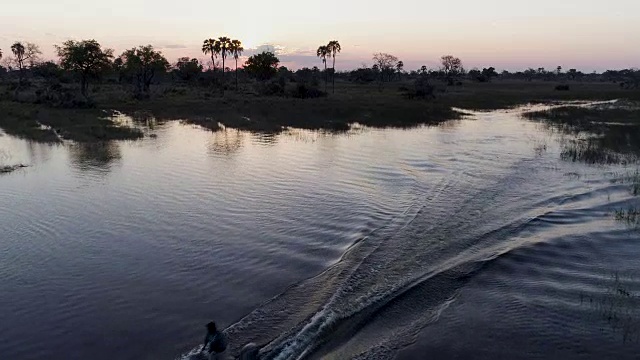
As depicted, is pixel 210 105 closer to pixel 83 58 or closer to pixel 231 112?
pixel 231 112

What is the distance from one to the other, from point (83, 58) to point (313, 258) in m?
64.3

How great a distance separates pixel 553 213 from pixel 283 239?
9209mm

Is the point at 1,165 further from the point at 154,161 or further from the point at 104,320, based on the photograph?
the point at 104,320

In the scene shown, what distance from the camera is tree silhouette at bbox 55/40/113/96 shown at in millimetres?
66231

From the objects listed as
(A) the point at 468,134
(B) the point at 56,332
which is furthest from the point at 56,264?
(A) the point at 468,134

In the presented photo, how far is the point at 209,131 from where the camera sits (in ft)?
132

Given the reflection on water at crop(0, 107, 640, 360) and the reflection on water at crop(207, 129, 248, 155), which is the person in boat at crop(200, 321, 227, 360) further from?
the reflection on water at crop(207, 129, 248, 155)

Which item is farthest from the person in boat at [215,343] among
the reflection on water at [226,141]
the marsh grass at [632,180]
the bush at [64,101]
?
the bush at [64,101]

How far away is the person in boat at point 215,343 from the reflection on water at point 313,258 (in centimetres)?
33

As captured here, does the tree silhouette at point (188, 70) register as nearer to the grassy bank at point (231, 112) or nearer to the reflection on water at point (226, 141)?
the grassy bank at point (231, 112)

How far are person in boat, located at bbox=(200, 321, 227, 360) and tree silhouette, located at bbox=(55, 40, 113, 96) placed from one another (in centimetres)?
6501

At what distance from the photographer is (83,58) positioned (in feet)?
218

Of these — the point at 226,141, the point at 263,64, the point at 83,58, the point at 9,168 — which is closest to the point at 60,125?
the point at 226,141

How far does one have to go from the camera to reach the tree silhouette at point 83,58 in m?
66.2
